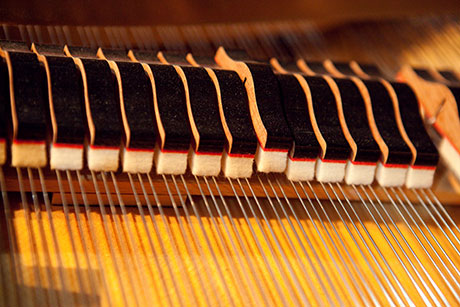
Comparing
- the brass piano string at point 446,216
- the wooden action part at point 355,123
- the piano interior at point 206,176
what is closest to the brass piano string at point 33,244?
the piano interior at point 206,176

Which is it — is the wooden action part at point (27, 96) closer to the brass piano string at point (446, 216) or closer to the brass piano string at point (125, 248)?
→ the brass piano string at point (125, 248)

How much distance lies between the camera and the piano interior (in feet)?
3.85

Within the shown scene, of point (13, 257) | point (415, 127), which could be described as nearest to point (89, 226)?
point (13, 257)

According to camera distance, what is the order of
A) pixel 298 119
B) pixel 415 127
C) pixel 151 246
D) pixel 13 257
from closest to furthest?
pixel 13 257 → pixel 151 246 → pixel 298 119 → pixel 415 127

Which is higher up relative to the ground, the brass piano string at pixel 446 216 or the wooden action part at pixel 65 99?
the wooden action part at pixel 65 99

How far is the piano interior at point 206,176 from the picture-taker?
3.85 ft

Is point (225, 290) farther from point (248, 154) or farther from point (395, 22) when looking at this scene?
point (395, 22)

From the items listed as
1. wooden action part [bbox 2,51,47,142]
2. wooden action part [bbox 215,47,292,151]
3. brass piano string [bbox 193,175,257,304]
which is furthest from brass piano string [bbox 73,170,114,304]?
wooden action part [bbox 215,47,292,151]

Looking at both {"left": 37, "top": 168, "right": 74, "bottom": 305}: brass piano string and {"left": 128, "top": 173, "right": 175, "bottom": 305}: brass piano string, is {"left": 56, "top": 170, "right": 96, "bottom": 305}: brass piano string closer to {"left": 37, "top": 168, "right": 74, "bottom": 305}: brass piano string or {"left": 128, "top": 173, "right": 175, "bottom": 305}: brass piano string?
{"left": 37, "top": 168, "right": 74, "bottom": 305}: brass piano string

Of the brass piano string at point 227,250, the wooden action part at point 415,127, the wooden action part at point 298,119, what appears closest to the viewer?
the brass piano string at point 227,250

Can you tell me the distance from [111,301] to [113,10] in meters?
0.93

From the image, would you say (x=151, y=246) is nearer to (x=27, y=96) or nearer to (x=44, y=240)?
(x=44, y=240)

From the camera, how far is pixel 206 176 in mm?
1386

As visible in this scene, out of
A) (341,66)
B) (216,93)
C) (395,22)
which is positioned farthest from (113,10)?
(395,22)
